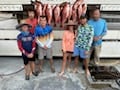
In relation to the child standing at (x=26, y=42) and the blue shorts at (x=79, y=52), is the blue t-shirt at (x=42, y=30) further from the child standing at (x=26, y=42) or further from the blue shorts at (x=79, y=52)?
the blue shorts at (x=79, y=52)

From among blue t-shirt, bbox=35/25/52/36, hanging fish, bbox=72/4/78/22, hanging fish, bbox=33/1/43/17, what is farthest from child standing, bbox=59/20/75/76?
hanging fish, bbox=33/1/43/17

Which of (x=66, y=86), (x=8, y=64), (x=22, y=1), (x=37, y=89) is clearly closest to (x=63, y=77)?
(x=66, y=86)

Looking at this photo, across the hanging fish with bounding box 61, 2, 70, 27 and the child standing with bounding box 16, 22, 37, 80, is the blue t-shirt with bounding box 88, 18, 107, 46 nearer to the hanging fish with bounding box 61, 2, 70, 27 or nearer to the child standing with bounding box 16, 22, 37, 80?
the hanging fish with bounding box 61, 2, 70, 27

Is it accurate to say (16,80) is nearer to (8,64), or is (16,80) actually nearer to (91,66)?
(8,64)

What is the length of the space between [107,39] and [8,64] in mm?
2400

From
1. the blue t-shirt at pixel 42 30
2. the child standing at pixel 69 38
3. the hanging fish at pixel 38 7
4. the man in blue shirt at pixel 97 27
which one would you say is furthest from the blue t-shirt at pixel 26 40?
the man in blue shirt at pixel 97 27

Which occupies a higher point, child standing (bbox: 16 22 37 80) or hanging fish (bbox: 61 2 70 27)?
hanging fish (bbox: 61 2 70 27)

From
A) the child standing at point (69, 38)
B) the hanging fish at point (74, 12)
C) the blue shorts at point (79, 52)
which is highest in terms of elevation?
the hanging fish at point (74, 12)

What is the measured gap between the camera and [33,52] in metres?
4.86

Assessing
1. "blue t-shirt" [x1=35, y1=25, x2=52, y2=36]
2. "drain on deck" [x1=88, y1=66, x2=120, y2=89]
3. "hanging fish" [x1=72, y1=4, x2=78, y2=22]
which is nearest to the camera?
"drain on deck" [x1=88, y1=66, x2=120, y2=89]

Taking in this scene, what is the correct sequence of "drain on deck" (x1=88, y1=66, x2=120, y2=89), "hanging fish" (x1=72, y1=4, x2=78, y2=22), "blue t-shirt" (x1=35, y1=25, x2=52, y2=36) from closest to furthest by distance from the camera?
"drain on deck" (x1=88, y1=66, x2=120, y2=89), "blue t-shirt" (x1=35, y1=25, x2=52, y2=36), "hanging fish" (x1=72, y1=4, x2=78, y2=22)

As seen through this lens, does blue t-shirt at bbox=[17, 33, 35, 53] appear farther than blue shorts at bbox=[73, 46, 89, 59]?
No

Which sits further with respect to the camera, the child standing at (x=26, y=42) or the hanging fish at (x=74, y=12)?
the hanging fish at (x=74, y=12)

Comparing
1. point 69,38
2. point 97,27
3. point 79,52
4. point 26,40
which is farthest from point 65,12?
point 26,40
